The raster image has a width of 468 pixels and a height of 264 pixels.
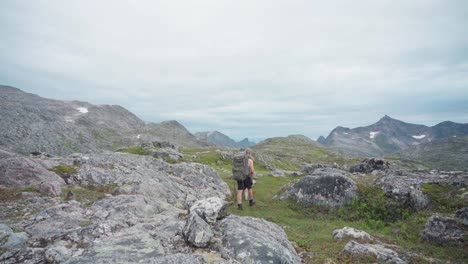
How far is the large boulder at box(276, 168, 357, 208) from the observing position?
2808 centimetres

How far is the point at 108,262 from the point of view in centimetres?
995

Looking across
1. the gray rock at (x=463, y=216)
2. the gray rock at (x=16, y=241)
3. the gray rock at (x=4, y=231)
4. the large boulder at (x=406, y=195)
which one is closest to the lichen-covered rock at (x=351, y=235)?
the gray rock at (x=463, y=216)

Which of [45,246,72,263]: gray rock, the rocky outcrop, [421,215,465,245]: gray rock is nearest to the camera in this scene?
[45,246,72,263]: gray rock

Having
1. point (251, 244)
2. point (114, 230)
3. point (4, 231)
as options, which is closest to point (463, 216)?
point (251, 244)

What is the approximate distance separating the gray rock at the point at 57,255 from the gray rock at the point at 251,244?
6.29m

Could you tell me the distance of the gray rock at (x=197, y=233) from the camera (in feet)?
39.1

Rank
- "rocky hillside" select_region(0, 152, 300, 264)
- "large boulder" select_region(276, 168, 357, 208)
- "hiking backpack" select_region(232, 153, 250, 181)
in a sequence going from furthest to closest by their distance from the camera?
"large boulder" select_region(276, 168, 357, 208), "hiking backpack" select_region(232, 153, 250, 181), "rocky hillside" select_region(0, 152, 300, 264)

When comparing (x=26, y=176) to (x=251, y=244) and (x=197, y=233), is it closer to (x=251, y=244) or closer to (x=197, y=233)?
(x=197, y=233)

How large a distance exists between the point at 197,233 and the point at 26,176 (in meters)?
17.1

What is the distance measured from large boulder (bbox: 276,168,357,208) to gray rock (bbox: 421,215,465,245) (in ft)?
26.4

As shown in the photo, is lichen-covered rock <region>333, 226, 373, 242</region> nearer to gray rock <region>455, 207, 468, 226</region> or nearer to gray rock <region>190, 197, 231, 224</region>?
gray rock <region>455, 207, 468, 226</region>

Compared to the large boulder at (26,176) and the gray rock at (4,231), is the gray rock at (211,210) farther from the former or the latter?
the large boulder at (26,176)

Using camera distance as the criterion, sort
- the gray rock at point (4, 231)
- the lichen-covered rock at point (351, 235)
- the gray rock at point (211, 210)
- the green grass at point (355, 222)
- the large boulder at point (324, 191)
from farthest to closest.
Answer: the large boulder at point (324, 191), the lichen-covered rock at point (351, 235), the green grass at point (355, 222), the gray rock at point (211, 210), the gray rock at point (4, 231)

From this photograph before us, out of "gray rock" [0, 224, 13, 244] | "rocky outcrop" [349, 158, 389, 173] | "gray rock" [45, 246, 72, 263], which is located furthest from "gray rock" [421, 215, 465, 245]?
"rocky outcrop" [349, 158, 389, 173]
